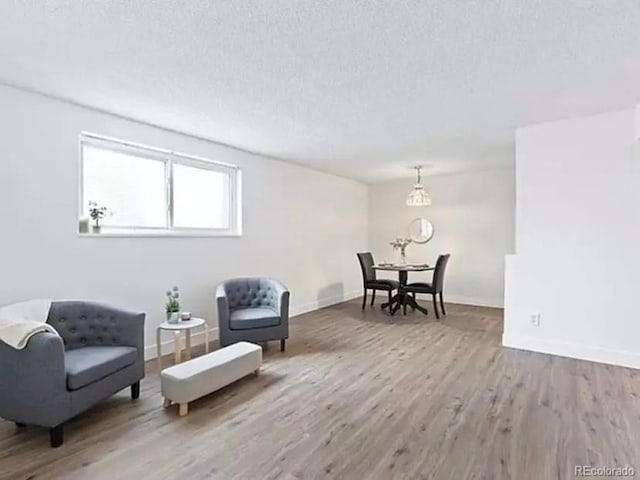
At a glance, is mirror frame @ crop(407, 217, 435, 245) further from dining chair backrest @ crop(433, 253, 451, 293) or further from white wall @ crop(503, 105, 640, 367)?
white wall @ crop(503, 105, 640, 367)

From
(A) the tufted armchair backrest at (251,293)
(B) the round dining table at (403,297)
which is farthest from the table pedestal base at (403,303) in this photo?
(A) the tufted armchair backrest at (251,293)

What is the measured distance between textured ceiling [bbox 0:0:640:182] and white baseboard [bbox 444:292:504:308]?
369cm

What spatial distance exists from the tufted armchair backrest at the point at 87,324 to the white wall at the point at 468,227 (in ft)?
19.4

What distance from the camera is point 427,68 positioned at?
269 cm

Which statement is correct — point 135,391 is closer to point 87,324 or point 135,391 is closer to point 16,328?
point 87,324

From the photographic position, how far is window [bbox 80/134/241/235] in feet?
12.0

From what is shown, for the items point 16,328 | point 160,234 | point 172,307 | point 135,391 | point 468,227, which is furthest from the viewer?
point 468,227

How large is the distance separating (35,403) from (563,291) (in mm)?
4601

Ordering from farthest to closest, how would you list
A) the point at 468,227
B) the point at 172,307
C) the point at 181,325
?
the point at 468,227
the point at 172,307
the point at 181,325

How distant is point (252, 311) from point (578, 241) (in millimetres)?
3517

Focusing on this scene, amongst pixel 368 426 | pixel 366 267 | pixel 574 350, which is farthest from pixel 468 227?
pixel 368 426

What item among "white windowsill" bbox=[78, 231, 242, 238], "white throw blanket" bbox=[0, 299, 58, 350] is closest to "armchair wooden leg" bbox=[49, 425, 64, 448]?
"white throw blanket" bbox=[0, 299, 58, 350]

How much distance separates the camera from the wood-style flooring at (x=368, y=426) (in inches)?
82.8

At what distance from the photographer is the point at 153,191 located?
422 cm
